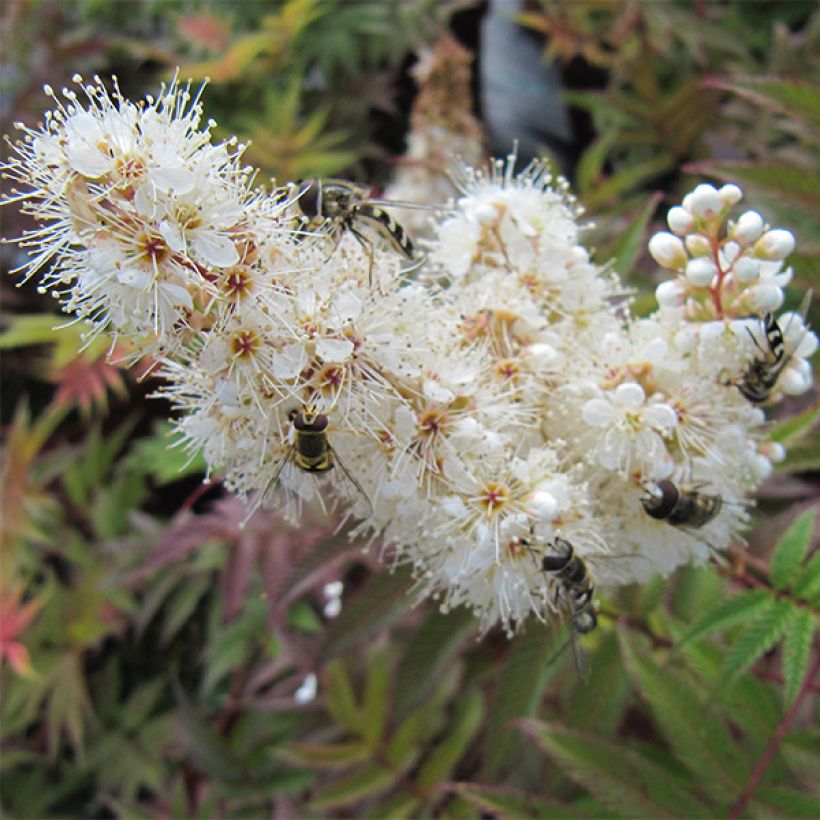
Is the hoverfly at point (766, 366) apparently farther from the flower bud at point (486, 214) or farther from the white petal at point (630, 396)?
the flower bud at point (486, 214)

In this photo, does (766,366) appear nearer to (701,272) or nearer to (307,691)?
(701,272)

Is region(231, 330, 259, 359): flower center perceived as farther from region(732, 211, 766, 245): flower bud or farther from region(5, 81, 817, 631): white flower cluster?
region(732, 211, 766, 245): flower bud

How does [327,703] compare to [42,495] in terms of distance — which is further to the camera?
[42,495]

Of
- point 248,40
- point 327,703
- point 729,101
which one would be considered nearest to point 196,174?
point 327,703

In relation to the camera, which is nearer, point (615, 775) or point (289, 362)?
point (289, 362)

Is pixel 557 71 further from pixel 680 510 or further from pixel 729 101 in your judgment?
pixel 680 510

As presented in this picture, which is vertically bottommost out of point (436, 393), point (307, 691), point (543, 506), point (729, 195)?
point (307, 691)

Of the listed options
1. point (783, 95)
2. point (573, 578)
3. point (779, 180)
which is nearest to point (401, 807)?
point (573, 578)
